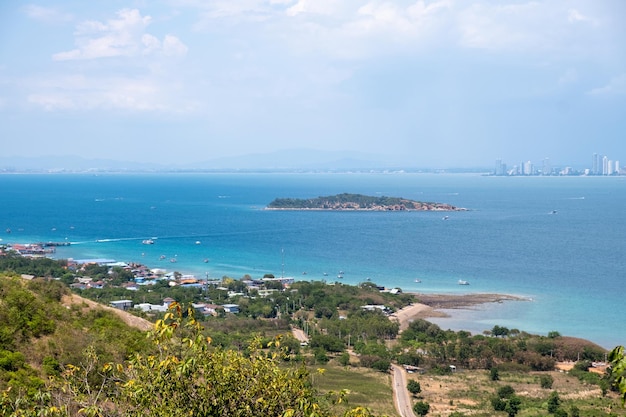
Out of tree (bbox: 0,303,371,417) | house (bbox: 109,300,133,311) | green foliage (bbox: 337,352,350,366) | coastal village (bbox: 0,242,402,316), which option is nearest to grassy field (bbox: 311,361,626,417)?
green foliage (bbox: 337,352,350,366)

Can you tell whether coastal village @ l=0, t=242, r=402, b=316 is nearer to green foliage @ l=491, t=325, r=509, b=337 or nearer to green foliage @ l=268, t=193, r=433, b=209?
green foliage @ l=491, t=325, r=509, b=337

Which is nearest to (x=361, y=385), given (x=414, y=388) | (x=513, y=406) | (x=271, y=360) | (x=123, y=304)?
(x=414, y=388)

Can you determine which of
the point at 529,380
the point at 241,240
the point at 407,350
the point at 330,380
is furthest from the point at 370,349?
Result: the point at 241,240

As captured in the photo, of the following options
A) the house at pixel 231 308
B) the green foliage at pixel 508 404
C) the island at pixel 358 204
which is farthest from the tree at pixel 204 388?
the island at pixel 358 204

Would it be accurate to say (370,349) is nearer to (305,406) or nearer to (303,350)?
(303,350)

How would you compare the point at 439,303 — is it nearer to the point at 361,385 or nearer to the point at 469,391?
the point at 469,391
